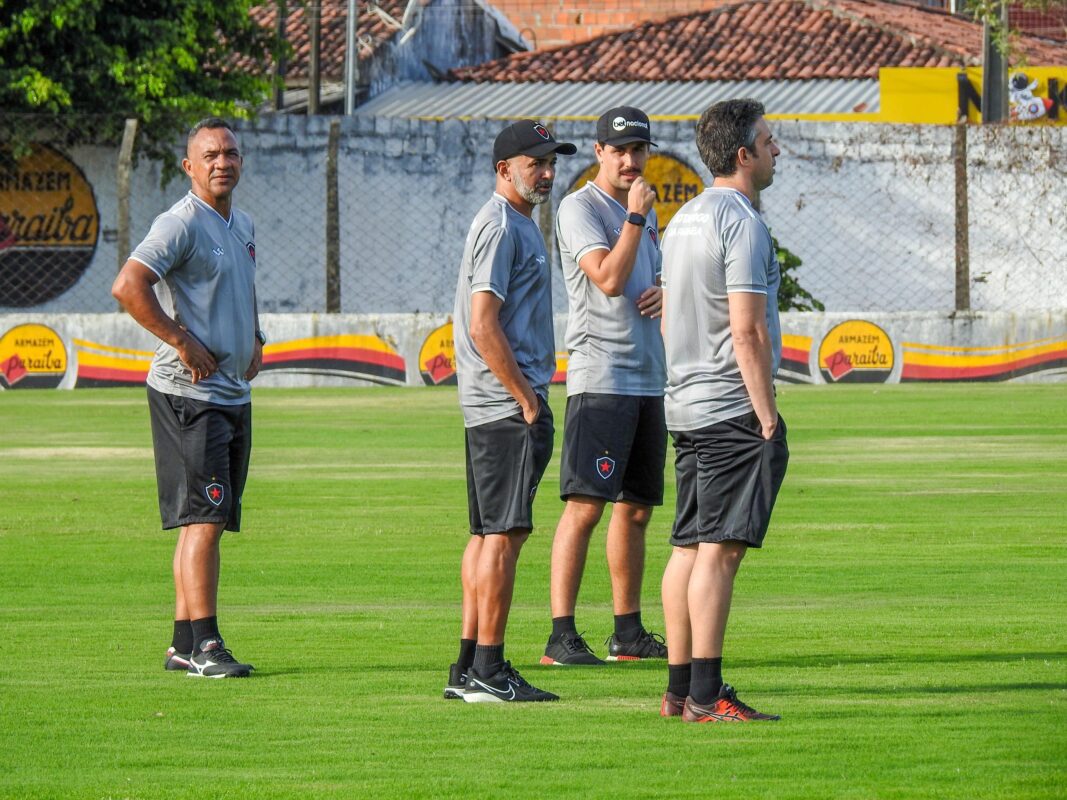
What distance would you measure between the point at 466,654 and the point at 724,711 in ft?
3.82

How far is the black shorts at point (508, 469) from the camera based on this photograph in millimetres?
7121

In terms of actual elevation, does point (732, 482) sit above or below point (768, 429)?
below

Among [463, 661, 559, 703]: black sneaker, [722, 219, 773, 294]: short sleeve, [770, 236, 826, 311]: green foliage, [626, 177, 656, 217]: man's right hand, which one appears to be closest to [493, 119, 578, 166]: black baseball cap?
[626, 177, 656, 217]: man's right hand

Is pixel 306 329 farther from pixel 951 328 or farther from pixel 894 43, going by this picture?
pixel 894 43

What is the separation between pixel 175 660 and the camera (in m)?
7.81

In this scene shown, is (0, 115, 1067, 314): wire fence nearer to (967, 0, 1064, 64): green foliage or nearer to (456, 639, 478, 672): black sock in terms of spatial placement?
(967, 0, 1064, 64): green foliage

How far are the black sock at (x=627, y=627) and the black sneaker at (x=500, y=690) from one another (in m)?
1.12

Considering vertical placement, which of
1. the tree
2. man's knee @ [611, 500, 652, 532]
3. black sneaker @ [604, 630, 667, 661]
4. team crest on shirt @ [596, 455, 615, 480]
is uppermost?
the tree

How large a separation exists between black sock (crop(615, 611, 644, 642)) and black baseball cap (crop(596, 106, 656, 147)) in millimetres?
1914

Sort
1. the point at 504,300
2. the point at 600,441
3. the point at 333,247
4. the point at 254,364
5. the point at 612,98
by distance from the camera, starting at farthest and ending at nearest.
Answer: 1. the point at 612,98
2. the point at 333,247
3. the point at 600,441
4. the point at 254,364
5. the point at 504,300

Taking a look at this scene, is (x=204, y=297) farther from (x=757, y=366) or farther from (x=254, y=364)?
(x=757, y=366)

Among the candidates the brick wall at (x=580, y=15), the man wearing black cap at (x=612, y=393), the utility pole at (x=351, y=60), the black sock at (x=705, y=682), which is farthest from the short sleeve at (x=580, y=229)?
the brick wall at (x=580, y=15)

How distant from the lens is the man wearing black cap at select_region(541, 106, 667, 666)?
8.09 meters

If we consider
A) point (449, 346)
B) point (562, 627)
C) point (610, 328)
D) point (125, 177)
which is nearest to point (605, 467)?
point (610, 328)
